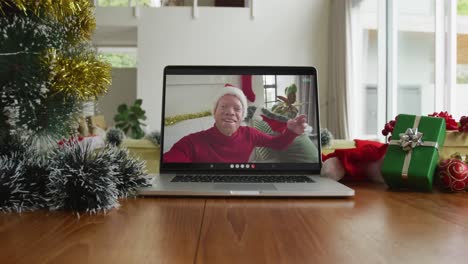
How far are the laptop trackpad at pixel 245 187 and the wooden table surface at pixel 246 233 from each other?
0.05 meters

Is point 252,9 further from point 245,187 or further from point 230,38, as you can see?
point 245,187

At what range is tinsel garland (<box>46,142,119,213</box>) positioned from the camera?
58 centimetres

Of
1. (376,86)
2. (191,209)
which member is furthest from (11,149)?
(376,86)

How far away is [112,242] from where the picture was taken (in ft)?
1.42

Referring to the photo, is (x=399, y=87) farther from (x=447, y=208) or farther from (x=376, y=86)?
(x=447, y=208)

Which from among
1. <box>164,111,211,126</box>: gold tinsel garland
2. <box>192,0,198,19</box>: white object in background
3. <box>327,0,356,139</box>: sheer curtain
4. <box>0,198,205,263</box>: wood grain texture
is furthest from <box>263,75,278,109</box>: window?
<box>192,0,198,19</box>: white object in background

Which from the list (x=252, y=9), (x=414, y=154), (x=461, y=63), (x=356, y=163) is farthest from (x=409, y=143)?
(x=252, y=9)

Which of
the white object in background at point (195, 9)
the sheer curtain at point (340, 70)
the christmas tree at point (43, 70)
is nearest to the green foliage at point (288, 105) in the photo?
the christmas tree at point (43, 70)

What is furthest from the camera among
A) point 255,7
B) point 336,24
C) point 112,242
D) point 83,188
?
point 255,7

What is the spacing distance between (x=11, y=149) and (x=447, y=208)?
25.7 inches

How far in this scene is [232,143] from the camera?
0.89 metres

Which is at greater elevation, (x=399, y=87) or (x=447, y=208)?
(x=399, y=87)

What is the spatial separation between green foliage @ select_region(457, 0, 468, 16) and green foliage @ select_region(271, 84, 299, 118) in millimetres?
3280

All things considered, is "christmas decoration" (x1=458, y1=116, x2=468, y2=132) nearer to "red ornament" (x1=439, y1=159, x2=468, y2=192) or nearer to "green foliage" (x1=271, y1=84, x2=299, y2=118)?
"red ornament" (x1=439, y1=159, x2=468, y2=192)
